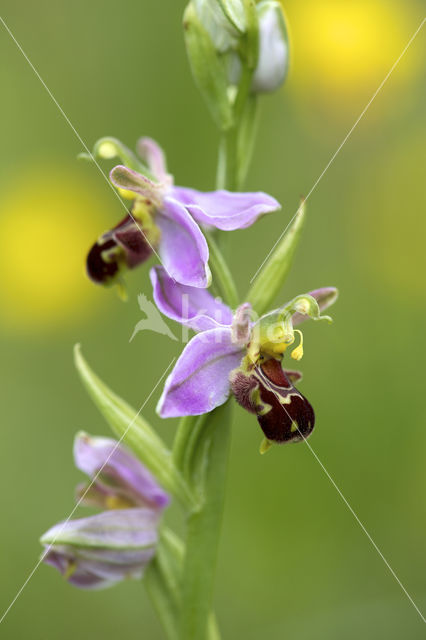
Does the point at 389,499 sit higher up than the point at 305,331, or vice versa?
the point at 305,331

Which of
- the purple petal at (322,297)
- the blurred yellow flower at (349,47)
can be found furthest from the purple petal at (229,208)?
the blurred yellow flower at (349,47)

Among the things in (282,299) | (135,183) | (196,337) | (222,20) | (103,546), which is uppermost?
(222,20)

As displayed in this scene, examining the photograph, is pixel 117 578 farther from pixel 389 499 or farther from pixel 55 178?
pixel 55 178

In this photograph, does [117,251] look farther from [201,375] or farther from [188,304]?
[201,375]

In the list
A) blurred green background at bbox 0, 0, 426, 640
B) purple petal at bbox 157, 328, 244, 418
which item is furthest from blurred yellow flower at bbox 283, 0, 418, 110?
purple petal at bbox 157, 328, 244, 418

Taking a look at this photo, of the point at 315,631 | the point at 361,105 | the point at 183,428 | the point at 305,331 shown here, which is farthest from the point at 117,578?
the point at 361,105

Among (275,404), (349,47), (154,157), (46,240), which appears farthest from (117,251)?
(349,47)

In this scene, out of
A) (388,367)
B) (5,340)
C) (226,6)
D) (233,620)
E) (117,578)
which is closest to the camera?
(226,6)
